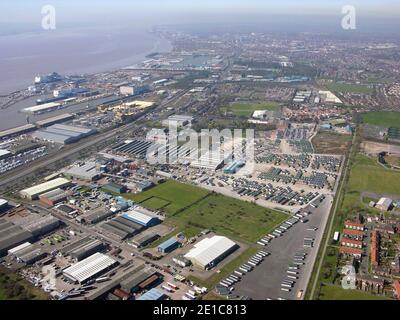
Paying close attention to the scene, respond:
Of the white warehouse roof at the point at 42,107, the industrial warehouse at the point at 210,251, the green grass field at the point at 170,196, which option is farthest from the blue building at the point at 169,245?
the white warehouse roof at the point at 42,107

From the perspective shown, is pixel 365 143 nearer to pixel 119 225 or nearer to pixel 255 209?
pixel 255 209

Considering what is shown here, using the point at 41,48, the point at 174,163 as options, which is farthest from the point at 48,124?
the point at 41,48

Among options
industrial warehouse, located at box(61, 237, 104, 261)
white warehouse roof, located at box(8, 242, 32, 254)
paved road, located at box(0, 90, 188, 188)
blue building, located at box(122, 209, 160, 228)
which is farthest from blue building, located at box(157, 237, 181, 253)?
paved road, located at box(0, 90, 188, 188)

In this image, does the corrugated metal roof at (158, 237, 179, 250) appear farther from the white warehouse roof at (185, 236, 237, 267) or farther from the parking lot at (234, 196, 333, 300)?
the parking lot at (234, 196, 333, 300)

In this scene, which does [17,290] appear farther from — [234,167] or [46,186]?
[234,167]
